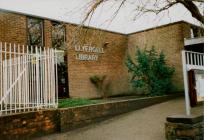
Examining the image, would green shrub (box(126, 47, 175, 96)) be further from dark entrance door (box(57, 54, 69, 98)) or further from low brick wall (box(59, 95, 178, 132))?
dark entrance door (box(57, 54, 69, 98))

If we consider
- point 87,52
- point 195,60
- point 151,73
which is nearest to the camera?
point 195,60

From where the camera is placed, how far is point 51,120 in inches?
348

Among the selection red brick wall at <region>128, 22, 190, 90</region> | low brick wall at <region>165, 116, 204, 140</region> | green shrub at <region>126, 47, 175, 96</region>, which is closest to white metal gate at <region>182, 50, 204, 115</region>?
low brick wall at <region>165, 116, 204, 140</region>

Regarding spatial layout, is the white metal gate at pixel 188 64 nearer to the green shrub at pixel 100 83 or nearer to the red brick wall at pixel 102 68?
the red brick wall at pixel 102 68

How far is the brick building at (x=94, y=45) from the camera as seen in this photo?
14.0 meters

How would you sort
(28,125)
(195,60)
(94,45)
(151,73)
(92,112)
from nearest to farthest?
(195,60), (28,125), (92,112), (151,73), (94,45)

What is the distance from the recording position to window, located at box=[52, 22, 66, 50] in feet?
50.4

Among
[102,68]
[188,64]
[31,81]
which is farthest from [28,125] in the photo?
[102,68]

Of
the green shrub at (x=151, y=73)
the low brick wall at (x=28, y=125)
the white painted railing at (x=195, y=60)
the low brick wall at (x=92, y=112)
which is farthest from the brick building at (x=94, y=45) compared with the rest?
the white painted railing at (x=195, y=60)

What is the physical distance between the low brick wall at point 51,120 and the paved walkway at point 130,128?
0.27 m

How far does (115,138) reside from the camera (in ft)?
26.1

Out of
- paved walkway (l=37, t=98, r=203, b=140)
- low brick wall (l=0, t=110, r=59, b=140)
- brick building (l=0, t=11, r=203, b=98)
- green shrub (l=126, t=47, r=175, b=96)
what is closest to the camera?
low brick wall (l=0, t=110, r=59, b=140)

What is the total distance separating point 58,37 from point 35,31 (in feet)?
4.68

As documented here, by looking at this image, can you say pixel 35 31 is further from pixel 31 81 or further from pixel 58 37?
pixel 31 81
